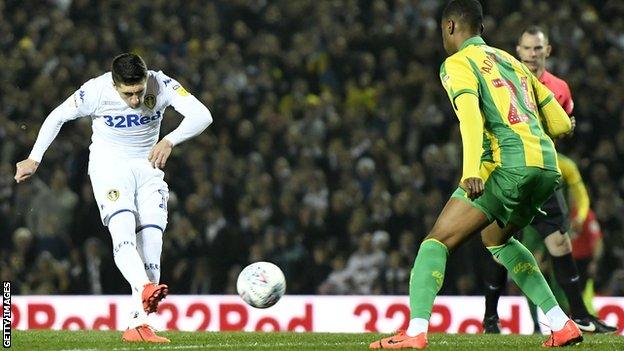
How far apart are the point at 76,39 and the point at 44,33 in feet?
2.14

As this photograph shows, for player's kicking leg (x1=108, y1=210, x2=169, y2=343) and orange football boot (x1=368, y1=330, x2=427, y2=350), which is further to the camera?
player's kicking leg (x1=108, y1=210, x2=169, y2=343)

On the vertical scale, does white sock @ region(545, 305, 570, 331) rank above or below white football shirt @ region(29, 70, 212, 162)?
below

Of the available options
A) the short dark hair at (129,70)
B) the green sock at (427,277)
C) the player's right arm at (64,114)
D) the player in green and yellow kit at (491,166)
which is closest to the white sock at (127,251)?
the player's right arm at (64,114)

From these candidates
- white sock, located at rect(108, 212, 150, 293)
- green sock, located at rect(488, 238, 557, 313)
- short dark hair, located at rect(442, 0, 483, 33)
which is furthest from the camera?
white sock, located at rect(108, 212, 150, 293)

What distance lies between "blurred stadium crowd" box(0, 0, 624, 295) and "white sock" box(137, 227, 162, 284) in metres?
5.64

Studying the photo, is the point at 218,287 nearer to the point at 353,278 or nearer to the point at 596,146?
the point at 353,278

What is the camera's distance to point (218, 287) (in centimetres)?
1439

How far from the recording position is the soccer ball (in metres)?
8.50

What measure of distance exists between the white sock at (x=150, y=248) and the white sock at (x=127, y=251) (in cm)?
18

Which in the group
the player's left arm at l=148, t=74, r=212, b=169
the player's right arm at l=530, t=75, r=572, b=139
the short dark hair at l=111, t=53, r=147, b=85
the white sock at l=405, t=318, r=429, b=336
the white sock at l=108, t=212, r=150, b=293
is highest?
the short dark hair at l=111, t=53, r=147, b=85

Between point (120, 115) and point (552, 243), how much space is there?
12.6 feet

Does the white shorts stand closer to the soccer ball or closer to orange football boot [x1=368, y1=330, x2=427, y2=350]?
the soccer ball

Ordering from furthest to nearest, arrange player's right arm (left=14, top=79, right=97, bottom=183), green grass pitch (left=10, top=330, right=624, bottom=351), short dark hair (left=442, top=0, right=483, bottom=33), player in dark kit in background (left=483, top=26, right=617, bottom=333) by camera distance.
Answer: player in dark kit in background (left=483, top=26, right=617, bottom=333), player's right arm (left=14, top=79, right=97, bottom=183), green grass pitch (left=10, top=330, right=624, bottom=351), short dark hair (left=442, top=0, right=483, bottom=33)

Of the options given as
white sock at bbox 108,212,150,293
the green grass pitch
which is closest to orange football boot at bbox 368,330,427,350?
the green grass pitch
